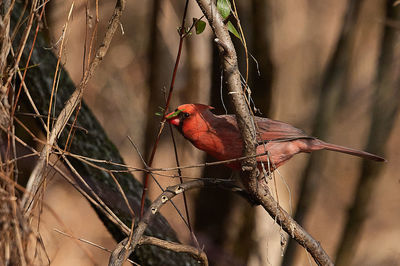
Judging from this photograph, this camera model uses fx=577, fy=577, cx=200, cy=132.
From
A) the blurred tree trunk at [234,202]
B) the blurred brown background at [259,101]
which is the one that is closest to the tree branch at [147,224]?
the blurred brown background at [259,101]

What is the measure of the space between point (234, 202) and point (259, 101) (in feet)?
3.10

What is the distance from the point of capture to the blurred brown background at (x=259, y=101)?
4.57 m

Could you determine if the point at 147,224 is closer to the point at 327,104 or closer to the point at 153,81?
the point at 327,104

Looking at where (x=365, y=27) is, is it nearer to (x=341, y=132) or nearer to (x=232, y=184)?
(x=341, y=132)

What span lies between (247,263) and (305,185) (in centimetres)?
85

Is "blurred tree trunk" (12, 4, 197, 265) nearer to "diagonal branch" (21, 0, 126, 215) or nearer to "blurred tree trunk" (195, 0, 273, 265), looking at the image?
"diagonal branch" (21, 0, 126, 215)

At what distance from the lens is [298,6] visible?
28.1 feet

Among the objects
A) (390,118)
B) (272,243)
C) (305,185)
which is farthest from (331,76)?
(272,243)

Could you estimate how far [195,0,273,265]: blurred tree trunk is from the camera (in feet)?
14.3

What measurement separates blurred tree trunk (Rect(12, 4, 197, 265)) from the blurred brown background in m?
0.83

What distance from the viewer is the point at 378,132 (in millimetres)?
4434

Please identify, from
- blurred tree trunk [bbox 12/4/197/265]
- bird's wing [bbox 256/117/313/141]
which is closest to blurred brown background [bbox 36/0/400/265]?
blurred tree trunk [bbox 12/4/197/265]

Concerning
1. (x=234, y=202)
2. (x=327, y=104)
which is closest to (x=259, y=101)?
(x=327, y=104)

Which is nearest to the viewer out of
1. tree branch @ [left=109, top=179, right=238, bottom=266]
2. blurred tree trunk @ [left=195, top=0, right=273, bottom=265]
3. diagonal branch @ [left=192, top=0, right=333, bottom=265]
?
diagonal branch @ [left=192, top=0, right=333, bottom=265]
